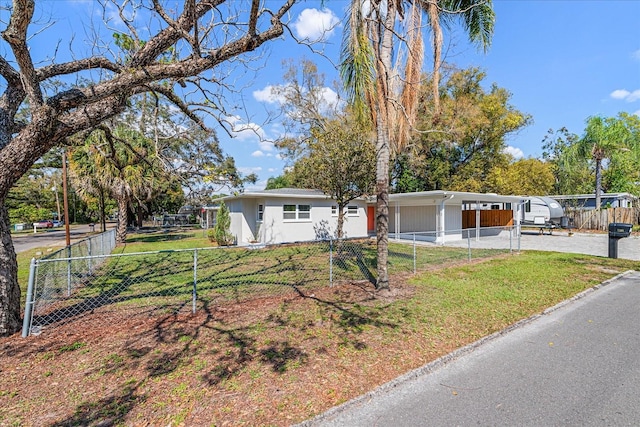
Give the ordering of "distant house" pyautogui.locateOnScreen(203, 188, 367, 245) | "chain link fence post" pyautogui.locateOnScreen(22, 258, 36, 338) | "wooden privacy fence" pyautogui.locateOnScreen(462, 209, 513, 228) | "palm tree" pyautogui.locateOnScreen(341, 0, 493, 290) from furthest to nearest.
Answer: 1. "wooden privacy fence" pyautogui.locateOnScreen(462, 209, 513, 228)
2. "distant house" pyautogui.locateOnScreen(203, 188, 367, 245)
3. "palm tree" pyautogui.locateOnScreen(341, 0, 493, 290)
4. "chain link fence post" pyautogui.locateOnScreen(22, 258, 36, 338)

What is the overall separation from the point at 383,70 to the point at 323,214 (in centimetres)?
1087

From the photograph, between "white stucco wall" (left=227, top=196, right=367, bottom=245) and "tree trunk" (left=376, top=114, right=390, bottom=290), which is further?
"white stucco wall" (left=227, top=196, right=367, bottom=245)

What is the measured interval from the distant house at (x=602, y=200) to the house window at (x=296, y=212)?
23.2m

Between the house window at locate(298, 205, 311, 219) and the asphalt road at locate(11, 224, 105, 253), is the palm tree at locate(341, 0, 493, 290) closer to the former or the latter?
the house window at locate(298, 205, 311, 219)

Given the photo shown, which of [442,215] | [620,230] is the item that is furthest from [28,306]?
[620,230]

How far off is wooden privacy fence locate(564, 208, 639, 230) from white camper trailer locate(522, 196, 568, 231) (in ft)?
5.49

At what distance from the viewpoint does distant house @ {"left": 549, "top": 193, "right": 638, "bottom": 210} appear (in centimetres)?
2494

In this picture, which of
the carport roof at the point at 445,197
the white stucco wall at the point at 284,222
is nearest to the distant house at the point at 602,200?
the carport roof at the point at 445,197

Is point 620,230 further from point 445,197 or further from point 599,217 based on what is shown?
point 599,217

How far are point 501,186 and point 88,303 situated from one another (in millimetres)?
23735

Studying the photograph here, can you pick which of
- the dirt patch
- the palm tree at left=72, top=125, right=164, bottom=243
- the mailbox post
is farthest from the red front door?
the dirt patch

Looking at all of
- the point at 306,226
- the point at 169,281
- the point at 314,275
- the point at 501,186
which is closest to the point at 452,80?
the point at 501,186

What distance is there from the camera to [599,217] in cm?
2256

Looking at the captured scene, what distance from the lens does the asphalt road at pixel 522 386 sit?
8.77ft
